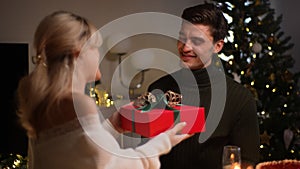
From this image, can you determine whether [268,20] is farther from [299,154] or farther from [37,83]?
[37,83]

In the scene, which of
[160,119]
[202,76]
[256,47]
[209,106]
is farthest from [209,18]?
[256,47]

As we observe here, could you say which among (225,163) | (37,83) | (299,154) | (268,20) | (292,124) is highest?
(268,20)

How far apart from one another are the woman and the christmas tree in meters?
2.25

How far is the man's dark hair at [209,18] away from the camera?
159 centimetres

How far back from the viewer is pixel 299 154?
3.30 metres

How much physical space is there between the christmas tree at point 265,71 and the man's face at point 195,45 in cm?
159

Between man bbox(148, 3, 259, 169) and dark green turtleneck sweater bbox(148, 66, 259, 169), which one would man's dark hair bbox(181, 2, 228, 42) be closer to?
man bbox(148, 3, 259, 169)

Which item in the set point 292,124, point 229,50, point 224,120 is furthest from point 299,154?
point 224,120

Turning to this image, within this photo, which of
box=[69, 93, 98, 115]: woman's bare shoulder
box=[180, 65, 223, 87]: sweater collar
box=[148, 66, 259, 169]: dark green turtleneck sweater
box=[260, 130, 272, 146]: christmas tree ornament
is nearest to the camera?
box=[69, 93, 98, 115]: woman's bare shoulder

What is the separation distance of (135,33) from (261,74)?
1.65m

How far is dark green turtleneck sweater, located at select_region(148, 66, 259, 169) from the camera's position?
1564 mm

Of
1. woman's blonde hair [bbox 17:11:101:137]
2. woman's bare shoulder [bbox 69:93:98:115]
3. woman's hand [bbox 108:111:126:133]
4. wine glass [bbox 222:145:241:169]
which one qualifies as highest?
woman's blonde hair [bbox 17:11:101:137]

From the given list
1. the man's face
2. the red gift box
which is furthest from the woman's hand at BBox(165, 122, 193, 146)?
the man's face

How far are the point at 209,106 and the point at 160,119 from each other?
1.64 ft
